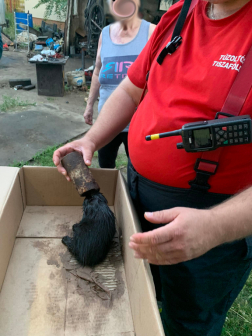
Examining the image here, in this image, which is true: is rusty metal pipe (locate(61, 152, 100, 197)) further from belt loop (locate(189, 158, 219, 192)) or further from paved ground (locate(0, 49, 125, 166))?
paved ground (locate(0, 49, 125, 166))

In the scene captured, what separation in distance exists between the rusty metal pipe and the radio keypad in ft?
2.39

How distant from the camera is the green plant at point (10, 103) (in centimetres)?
503

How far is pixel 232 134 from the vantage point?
807mm

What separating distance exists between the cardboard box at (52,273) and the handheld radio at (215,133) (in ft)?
1.37

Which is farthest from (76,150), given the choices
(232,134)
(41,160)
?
(41,160)

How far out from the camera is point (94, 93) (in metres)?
2.58

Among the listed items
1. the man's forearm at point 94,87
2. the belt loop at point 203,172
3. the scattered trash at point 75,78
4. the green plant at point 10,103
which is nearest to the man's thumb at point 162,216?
the belt loop at point 203,172

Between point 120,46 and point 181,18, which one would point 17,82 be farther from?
point 181,18

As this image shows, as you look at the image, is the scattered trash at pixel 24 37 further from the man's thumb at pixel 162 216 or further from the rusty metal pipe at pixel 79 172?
the man's thumb at pixel 162 216

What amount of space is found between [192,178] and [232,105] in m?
0.29

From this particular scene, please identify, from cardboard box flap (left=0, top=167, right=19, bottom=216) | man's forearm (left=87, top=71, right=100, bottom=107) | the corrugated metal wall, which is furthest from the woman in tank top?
the corrugated metal wall

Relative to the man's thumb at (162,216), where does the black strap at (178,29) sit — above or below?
above

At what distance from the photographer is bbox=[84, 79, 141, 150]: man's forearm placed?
1382 mm

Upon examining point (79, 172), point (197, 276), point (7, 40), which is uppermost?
point (79, 172)
